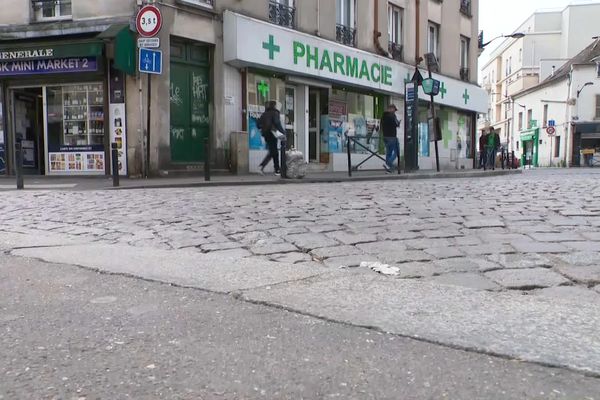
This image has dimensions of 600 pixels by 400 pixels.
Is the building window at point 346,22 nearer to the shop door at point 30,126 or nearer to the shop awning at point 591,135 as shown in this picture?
the shop door at point 30,126

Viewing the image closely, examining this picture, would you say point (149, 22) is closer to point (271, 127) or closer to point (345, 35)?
point (271, 127)

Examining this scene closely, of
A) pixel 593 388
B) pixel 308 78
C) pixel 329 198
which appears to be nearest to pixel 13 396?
pixel 593 388

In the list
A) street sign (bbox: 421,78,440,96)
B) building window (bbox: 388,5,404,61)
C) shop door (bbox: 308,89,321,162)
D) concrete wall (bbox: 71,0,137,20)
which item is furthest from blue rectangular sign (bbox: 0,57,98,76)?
building window (bbox: 388,5,404,61)

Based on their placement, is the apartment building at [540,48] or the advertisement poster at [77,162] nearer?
the advertisement poster at [77,162]

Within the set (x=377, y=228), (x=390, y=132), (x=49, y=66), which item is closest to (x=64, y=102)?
(x=49, y=66)

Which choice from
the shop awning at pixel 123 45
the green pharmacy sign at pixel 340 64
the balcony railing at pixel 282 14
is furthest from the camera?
the green pharmacy sign at pixel 340 64

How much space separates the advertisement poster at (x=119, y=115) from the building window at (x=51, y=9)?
216cm

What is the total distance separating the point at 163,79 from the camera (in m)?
13.4

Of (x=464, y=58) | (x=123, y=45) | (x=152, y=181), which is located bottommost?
(x=152, y=181)

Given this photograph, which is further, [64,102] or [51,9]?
[64,102]

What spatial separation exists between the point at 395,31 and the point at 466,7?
22.8 feet

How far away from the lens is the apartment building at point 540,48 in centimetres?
5503

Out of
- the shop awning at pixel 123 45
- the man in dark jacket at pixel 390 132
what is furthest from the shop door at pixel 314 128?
the shop awning at pixel 123 45

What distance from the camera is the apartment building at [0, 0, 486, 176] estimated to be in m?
13.3
